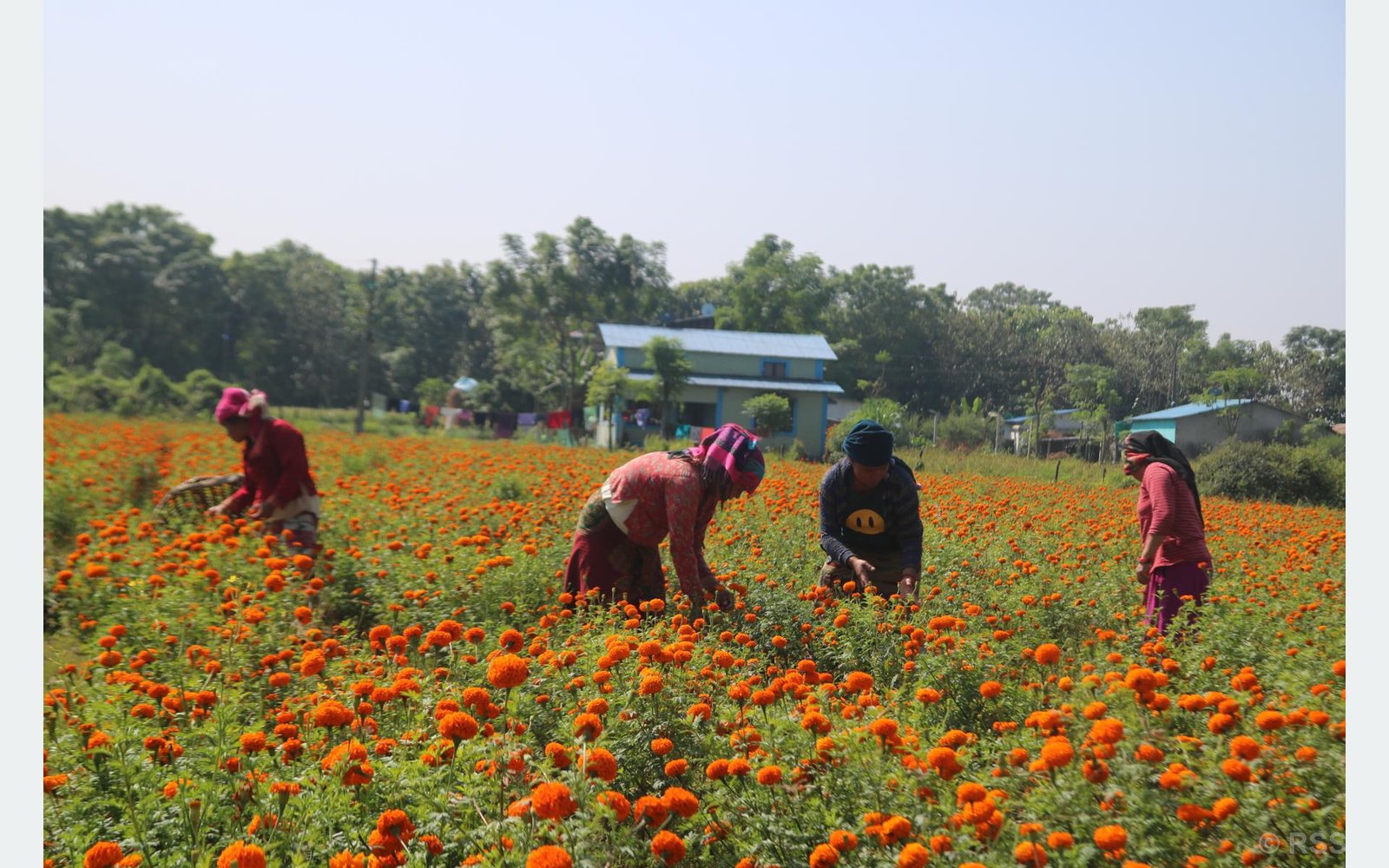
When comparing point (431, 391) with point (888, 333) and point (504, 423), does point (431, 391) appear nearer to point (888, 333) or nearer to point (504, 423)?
point (504, 423)

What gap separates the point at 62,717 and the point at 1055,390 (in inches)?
127

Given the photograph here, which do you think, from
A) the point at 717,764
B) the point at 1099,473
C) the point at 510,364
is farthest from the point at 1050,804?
the point at 510,364

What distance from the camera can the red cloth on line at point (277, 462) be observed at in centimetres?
438

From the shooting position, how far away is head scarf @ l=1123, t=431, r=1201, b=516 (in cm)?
340

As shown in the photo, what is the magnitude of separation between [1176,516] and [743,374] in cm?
176

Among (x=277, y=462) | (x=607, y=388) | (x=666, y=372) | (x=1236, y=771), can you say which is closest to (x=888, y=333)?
(x=666, y=372)

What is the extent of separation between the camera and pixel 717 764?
5.49 feet

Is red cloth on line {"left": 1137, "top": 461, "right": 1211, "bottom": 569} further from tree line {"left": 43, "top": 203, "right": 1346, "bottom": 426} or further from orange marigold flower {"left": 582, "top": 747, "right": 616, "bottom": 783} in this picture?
orange marigold flower {"left": 582, "top": 747, "right": 616, "bottom": 783}

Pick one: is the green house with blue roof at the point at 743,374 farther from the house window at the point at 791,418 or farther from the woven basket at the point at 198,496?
the woven basket at the point at 198,496

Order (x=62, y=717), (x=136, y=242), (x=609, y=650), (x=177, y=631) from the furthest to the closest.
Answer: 1. (x=136, y=242)
2. (x=177, y=631)
3. (x=62, y=717)
4. (x=609, y=650)

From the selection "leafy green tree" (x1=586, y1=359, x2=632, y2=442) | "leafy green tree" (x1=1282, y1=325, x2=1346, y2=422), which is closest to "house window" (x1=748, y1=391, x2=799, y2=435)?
"leafy green tree" (x1=586, y1=359, x2=632, y2=442)

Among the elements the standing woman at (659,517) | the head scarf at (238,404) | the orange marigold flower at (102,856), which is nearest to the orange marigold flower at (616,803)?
the orange marigold flower at (102,856)

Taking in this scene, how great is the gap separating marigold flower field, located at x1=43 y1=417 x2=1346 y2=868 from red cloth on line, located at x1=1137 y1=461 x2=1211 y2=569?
223 mm

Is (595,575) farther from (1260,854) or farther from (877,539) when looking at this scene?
(1260,854)
